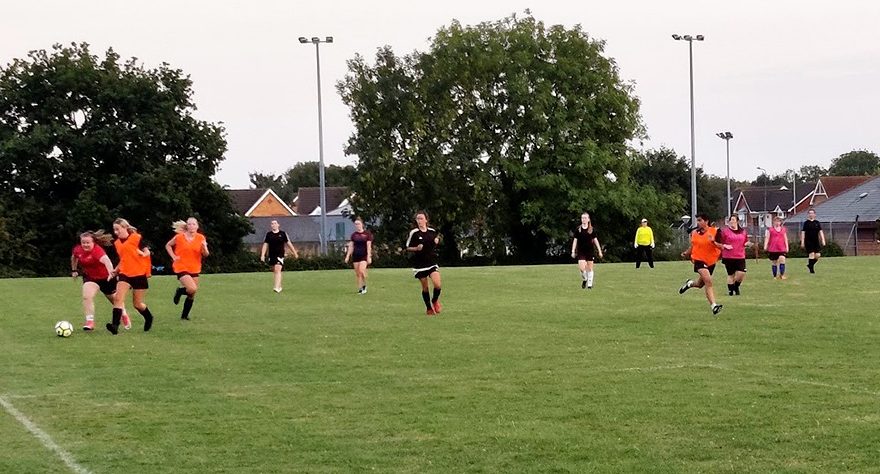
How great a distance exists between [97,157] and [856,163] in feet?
484

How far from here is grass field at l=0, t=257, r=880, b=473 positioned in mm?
8727

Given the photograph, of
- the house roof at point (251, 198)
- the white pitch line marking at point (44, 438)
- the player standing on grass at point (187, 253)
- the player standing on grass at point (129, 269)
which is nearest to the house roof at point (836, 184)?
the house roof at point (251, 198)

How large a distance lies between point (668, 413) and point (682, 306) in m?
12.7

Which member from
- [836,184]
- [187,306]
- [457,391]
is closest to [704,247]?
[187,306]

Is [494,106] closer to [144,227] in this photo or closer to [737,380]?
[144,227]

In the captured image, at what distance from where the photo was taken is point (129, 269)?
765 inches

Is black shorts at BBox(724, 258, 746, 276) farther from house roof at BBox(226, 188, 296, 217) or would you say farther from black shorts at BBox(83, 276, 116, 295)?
house roof at BBox(226, 188, 296, 217)

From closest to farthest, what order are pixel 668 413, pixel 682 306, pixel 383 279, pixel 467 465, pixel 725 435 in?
pixel 467 465 < pixel 725 435 < pixel 668 413 < pixel 682 306 < pixel 383 279

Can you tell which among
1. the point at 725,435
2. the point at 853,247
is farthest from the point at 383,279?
the point at 853,247

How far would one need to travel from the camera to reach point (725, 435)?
9.31m

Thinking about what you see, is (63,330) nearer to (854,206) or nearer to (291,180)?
(854,206)

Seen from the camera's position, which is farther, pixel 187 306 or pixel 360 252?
pixel 360 252

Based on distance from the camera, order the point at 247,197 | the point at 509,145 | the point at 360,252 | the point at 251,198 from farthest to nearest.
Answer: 1. the point at 247,197
2. the point at 251,198
3. the point at 509,145
4. the point at 360,252

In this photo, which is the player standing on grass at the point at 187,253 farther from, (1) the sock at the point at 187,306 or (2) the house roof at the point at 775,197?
(2) the house roof at the point at 775,197
